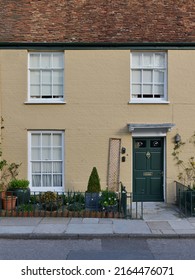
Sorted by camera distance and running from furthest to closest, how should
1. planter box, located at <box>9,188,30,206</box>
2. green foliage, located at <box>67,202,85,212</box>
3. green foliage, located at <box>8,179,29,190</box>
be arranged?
green foliage, located at <box>8,179,29,190</box> < planter box, located at <box>9,188,30,206</box> < green foliage, located at <box>67,202,85,212</box>

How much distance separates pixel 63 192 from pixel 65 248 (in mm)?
4520

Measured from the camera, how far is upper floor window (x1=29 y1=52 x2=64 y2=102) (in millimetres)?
13648

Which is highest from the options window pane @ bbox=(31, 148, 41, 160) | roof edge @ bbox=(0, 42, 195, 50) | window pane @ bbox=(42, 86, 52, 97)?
roof edge @ bbox=(0, 42, 195, 50)

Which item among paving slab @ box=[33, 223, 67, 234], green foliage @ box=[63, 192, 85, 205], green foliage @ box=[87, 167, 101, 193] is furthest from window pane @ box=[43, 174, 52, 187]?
paving slab @ box=[33, 223, 67, 234]

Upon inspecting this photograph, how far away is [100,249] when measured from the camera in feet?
26.6

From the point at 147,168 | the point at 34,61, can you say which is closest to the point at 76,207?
the point at 147,168

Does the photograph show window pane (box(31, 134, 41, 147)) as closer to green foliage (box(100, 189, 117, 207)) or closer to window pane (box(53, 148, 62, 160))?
window pane (box(53, 148, 62, 160))

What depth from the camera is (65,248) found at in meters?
8.18

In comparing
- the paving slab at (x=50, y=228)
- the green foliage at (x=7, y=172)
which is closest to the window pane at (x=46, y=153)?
the green foliage at (x=7, y=172)

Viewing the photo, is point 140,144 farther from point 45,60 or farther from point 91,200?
point 45,60

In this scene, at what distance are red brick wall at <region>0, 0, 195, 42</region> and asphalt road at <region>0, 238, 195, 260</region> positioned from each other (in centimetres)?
777

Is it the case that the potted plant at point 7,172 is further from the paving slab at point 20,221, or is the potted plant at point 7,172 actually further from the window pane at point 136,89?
the window pane at point 136,89

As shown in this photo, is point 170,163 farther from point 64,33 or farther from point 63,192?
point 64,33

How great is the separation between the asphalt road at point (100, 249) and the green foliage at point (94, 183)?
130 inches
